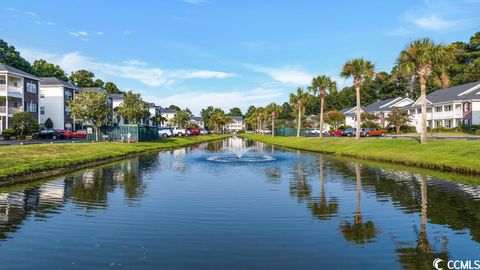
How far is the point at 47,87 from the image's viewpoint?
8531cm

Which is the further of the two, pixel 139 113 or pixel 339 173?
pixel 139 113

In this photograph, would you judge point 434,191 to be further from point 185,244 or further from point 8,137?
point 8,137

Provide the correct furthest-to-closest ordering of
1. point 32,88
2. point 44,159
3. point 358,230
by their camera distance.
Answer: point 32,88, point 44,159, point 358,230

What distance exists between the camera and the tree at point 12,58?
10359cm

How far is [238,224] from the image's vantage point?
12070mm

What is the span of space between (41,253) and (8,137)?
52777 mm

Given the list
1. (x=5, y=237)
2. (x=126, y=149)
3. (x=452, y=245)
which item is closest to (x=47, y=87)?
(x=126, y=149)

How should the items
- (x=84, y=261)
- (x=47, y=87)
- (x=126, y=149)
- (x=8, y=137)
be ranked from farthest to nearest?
(x=47, y=87) → (x=8, y=137) → (x=126, y=149) → (x=84, y=261)

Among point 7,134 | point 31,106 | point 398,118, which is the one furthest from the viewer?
point 398,118

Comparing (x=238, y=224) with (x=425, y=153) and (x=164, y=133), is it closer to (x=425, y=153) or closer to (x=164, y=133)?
(x=425, y=153)

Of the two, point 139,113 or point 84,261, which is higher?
point 139,113

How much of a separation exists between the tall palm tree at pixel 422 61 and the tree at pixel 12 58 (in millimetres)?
100420

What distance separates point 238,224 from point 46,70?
408ft

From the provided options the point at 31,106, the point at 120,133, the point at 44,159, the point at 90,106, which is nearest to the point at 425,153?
the point at 44,159
